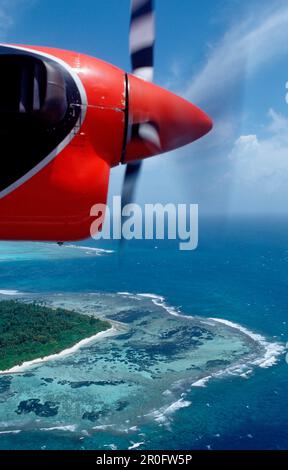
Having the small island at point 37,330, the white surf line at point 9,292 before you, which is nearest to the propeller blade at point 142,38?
the small island at point 37,330

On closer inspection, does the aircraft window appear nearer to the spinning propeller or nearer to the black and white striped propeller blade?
the spinning propeller

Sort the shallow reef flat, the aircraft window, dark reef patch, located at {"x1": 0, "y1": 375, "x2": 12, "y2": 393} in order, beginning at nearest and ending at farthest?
1. the aircraft window
2. the shallow reef flat
3. dark reef patch, located at {"x1": 0, "y1": 375, "x2": 12, "y2": 393}

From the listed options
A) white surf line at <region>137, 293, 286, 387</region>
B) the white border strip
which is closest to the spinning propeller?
the white border strip

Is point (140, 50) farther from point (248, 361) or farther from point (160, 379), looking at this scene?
point (248, 361)

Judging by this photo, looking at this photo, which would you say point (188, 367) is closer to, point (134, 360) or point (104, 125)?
point (134, 360)

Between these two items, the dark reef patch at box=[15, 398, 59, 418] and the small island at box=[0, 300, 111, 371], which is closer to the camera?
the dark reef patch at box=[15, 398, 59, 418]
